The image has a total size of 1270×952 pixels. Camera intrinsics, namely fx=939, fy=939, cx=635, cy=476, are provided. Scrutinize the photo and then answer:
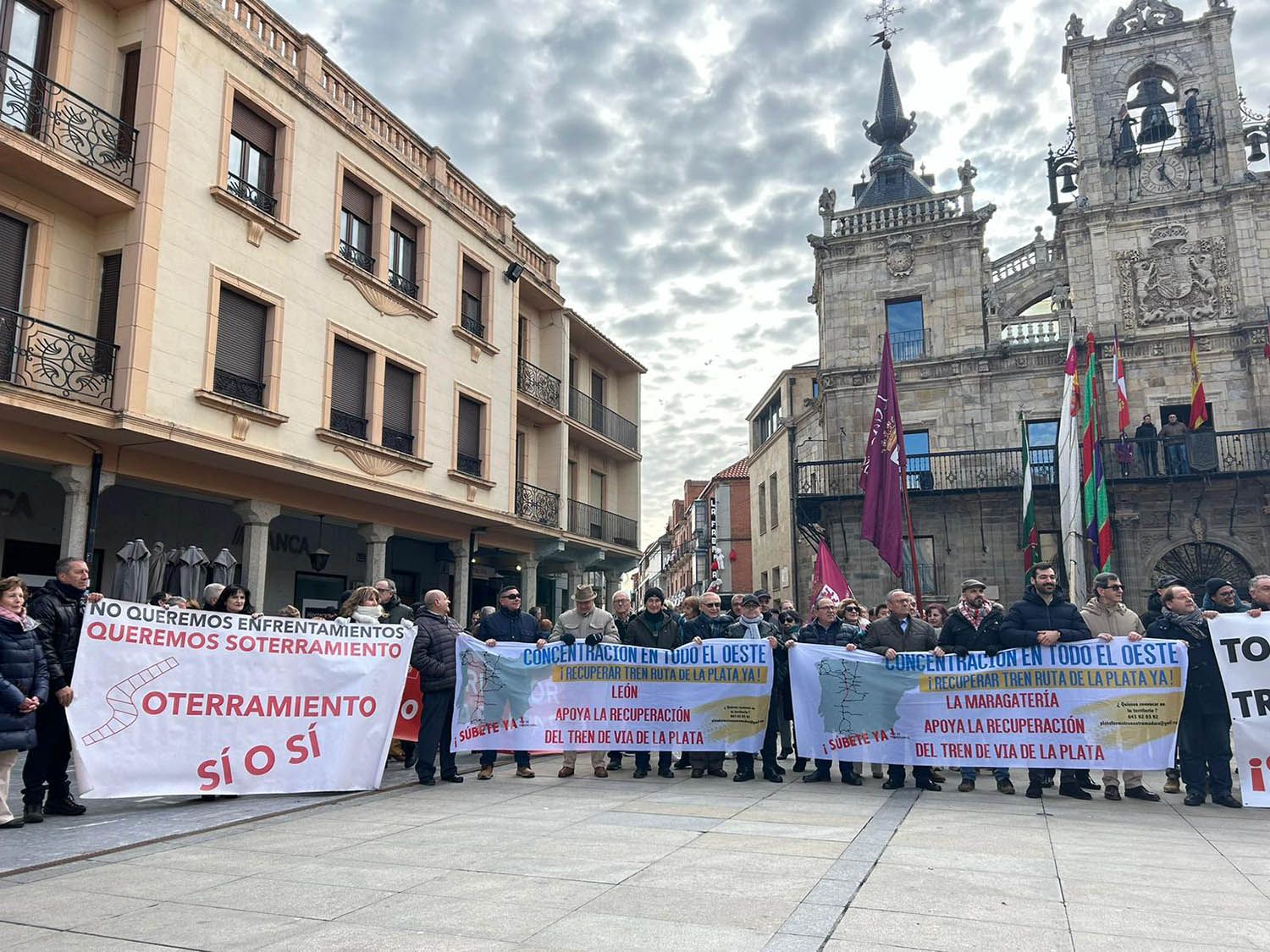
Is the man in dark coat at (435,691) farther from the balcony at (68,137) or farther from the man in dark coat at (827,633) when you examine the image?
the balcony at (68,137)

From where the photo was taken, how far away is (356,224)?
1780cm

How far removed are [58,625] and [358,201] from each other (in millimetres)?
12412

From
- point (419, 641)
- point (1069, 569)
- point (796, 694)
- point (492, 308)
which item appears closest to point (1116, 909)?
point (796, 694)

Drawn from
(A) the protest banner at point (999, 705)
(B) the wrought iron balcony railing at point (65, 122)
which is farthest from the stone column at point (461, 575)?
(A) the protest banner at point (999, 705)

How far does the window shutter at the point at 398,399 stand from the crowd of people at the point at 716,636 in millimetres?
7717

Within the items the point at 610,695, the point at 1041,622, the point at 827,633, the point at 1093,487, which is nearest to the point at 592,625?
the point at 610,695

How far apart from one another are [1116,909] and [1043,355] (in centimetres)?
2503

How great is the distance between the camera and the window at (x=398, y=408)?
59.6ft

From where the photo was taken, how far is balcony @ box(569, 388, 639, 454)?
2698 centimetres

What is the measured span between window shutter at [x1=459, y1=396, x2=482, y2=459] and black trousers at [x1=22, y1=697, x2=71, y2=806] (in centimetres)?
1363

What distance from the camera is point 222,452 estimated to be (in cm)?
1366

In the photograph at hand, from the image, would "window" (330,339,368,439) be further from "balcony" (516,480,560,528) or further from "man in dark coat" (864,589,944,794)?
"man in dark coat" (864,589,944,794)

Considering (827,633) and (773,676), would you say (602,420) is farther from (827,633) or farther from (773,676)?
(773,676)

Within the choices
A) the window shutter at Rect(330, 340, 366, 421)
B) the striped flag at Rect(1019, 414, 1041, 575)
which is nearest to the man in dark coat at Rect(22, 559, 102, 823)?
the window shutter at Rect(330, 340, 366, 421)
